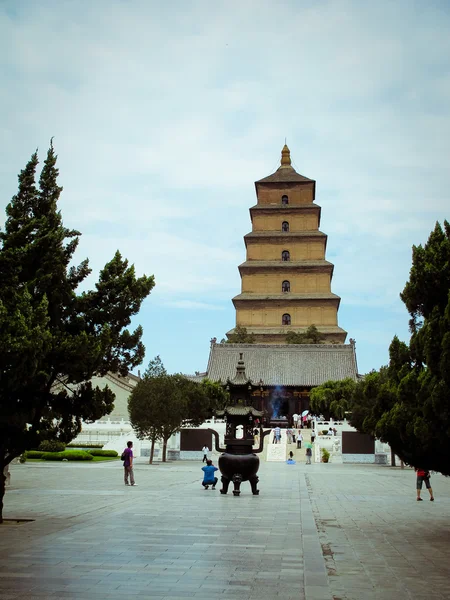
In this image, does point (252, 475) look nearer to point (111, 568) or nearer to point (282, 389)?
point (111, 568)

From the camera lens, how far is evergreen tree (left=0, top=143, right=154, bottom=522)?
10.4 meters

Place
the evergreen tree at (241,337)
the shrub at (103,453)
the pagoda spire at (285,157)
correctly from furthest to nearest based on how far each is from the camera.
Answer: the pagoda spire at (285,157) < the evergreen tree at (241,337) < the shrub at (103,453)

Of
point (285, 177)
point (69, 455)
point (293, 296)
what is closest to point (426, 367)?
point (69, 455)

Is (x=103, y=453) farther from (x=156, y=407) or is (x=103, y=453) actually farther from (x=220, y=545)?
(x=220, y=545)

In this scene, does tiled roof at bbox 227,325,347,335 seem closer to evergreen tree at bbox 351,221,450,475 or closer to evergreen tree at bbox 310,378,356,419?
evergreen tree at bbox 310,378,356,419

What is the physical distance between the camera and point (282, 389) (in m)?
58.8

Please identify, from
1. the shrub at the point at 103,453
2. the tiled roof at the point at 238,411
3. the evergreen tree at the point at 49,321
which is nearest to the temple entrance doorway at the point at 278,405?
the shrub at the point at 103,453

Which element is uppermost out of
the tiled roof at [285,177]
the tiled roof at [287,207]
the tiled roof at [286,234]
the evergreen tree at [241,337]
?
the tiled roof at [285,177]

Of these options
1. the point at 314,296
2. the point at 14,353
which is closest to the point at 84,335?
the point at 14,353

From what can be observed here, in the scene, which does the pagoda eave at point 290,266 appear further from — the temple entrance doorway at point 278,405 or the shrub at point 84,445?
the shrub at point 84,445

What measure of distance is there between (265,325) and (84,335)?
53.1m

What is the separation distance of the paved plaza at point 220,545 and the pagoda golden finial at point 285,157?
5346cm

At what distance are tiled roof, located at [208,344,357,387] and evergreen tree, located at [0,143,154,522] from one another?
46339mm

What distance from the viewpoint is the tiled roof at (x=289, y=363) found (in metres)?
58.8
